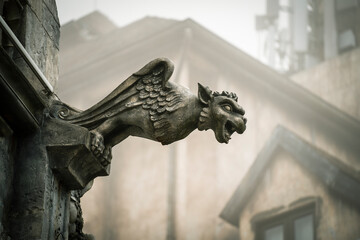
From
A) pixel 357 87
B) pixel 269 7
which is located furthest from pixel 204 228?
pixel 269 7

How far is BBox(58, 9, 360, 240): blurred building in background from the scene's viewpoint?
1905 centimetres

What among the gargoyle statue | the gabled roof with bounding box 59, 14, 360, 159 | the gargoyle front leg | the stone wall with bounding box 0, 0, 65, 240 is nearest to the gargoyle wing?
the gargoyle statue

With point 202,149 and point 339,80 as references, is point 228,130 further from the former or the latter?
point 339,80

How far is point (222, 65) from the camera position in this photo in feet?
76.2

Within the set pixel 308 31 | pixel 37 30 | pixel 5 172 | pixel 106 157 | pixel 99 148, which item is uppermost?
pixel 37 30

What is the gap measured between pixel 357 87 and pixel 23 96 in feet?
64.7

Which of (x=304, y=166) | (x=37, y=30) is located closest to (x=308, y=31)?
(x=304, y=166)

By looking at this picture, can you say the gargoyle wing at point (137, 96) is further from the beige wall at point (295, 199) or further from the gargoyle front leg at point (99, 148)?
the beige wall at point (295, 199)

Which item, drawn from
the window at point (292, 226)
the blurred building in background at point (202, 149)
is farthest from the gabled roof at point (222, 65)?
the window at point (292, 226)

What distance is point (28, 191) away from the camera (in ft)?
20.7

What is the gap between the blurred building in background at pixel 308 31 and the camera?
2929cm

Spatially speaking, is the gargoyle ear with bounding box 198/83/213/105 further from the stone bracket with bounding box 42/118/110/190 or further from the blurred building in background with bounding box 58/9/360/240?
the blurred building in background with bounding box 58/9/360/240

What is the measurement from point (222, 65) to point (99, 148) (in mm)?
16816

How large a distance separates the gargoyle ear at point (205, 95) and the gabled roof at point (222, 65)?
15863 millimetres
